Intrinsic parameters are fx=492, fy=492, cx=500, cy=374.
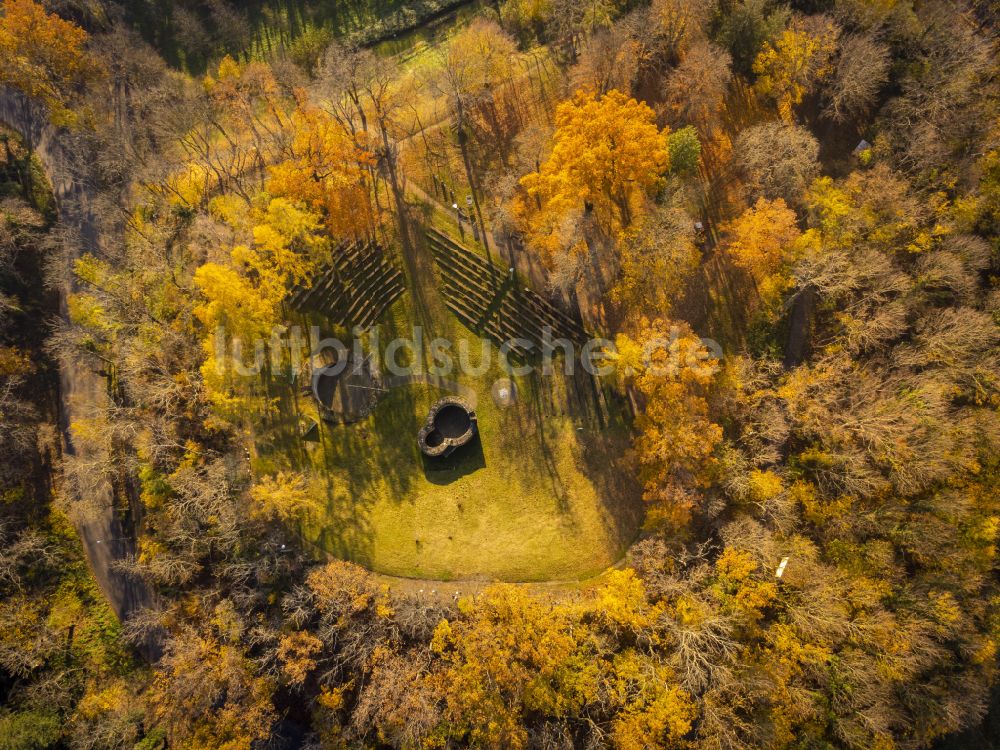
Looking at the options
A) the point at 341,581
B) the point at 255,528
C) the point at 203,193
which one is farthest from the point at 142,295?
the point at 341,581

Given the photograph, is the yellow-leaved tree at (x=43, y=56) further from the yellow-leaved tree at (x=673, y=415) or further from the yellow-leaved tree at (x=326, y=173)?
the yellow-leaved tree at (x=673, y=415)

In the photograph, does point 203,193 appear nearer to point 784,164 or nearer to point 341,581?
point 341,581

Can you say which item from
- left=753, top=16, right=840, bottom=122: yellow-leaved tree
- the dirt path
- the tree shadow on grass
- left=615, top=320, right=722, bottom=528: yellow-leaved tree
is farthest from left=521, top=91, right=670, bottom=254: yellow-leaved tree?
the dirt path

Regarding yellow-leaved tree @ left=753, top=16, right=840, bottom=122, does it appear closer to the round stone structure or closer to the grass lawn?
the grass lawn

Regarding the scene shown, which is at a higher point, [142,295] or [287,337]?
[142,295]

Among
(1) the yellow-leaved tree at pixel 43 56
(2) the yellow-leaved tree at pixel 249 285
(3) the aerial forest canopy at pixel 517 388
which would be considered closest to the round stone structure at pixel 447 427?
(3) the aerial forest canopy at pixel 517 388

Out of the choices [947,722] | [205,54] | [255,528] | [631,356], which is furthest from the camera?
[205,54]
